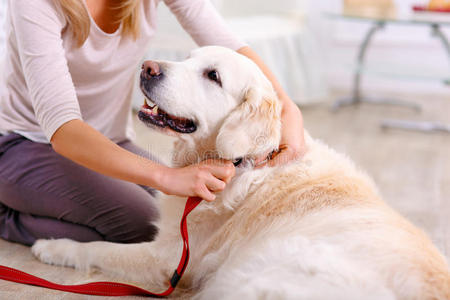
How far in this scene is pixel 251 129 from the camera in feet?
4.53

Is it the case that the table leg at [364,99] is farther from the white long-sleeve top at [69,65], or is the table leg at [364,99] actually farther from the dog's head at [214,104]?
the dog's head at [214,104]

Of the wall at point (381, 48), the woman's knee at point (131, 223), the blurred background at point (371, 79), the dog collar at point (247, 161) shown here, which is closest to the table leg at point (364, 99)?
the blurred background at point (371, 79)

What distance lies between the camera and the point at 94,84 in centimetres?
183

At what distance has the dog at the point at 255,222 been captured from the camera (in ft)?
3.71

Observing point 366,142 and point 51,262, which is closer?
point 51,262

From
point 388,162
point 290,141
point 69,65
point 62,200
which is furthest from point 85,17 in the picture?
point 388,162

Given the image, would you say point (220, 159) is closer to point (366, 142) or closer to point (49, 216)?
point (49, 216)

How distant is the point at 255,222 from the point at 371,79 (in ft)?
15.0

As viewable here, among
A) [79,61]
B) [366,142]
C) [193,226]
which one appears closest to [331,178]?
[193,226]

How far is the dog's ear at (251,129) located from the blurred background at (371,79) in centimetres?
86

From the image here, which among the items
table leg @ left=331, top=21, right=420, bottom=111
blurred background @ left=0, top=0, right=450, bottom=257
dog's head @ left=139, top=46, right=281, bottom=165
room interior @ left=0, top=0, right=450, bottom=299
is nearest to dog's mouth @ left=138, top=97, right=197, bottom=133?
dog's head @ left=139, top=46, right=281, bottom=165

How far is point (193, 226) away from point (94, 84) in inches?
26.4

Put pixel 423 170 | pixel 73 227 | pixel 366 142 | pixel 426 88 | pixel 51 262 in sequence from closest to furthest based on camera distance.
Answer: pixel 51 262, pixel 73 227, pixel 423 170, pixel 366 142, pixel 426 88

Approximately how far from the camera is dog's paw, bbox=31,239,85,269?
164 centimetres
